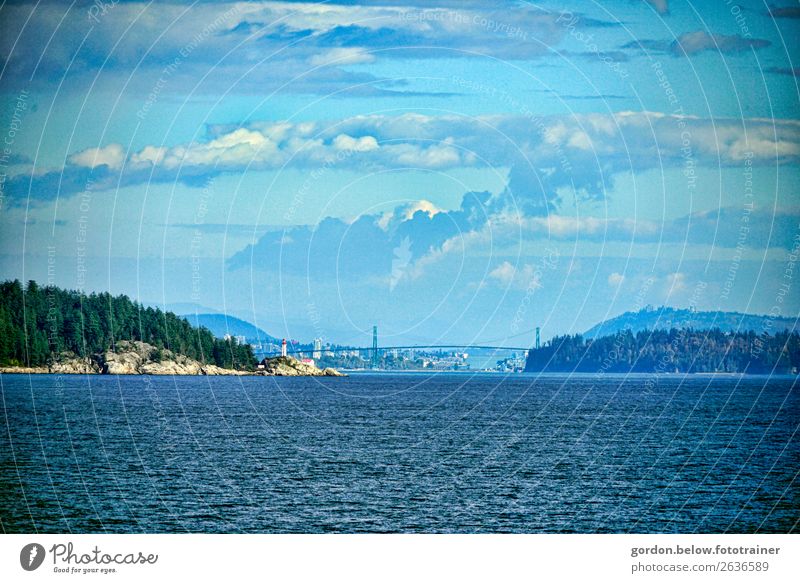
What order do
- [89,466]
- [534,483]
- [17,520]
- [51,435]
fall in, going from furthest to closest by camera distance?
[51,435]
[89,466]
[534,483]
[17,520]

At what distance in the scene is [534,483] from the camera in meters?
94.6

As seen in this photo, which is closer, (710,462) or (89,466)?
(89,466)

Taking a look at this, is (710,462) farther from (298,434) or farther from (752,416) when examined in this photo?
(752,416)
